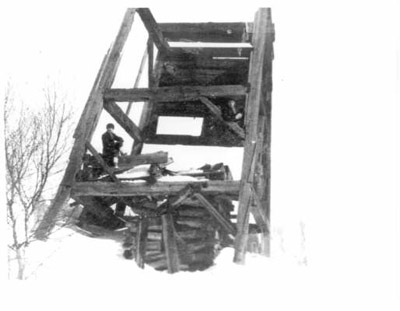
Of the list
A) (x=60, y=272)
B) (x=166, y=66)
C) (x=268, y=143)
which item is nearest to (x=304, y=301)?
(x=60, y=272)

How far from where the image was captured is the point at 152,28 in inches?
310

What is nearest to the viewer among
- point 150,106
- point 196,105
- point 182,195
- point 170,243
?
point 182,195

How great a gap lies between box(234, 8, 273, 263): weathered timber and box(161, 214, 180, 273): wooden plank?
1.55 m

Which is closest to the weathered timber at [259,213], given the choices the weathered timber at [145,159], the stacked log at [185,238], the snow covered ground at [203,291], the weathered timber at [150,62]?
the stacked log at [185,238]

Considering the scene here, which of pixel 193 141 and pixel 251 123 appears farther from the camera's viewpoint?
pixel 193 141

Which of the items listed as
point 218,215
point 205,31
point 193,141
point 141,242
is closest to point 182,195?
point 218,215

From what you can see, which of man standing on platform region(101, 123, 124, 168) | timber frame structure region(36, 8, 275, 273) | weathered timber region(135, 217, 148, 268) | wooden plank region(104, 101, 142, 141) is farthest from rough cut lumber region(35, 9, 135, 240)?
weathered timber region(135, 217, 148, 268)

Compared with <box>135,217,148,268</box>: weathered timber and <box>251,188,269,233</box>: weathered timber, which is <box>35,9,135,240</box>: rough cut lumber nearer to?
<box>135,217,148,268</box>: weathered timber

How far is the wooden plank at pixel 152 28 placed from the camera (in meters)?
7.46

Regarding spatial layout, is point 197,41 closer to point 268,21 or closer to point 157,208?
point 268,21

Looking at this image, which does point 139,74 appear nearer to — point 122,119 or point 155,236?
point 122,119

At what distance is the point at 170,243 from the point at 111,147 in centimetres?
211

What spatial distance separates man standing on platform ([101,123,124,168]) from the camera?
7672 mm

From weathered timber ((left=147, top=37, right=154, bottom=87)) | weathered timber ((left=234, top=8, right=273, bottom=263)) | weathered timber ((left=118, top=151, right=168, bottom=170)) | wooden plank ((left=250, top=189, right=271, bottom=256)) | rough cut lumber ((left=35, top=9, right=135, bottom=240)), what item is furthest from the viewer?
weathered timber ((left=147, top=37, right=154, bottom=87))
